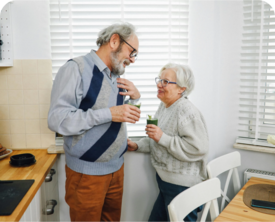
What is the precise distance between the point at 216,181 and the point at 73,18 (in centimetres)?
164

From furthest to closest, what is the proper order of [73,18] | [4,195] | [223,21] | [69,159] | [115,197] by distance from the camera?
[223,21]
[73,18]
[115,197]
[69,159]
[4,195]

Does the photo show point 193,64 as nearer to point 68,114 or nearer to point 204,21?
point 204,21

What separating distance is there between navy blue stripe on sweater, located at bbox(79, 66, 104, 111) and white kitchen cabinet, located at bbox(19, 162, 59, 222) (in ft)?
1.96

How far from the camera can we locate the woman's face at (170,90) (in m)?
1.75

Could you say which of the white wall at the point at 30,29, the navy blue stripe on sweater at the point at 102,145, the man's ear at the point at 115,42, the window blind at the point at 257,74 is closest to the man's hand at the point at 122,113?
the navy blue stripe on sweater at the point at 102,145

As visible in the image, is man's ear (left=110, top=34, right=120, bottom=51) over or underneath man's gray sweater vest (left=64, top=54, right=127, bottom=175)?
over

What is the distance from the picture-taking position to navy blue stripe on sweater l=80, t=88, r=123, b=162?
146 centimetres

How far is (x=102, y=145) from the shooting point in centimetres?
149

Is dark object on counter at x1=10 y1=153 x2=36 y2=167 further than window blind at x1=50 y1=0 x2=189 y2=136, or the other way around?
window blind at x1=50 y1=0 x2=189 y2=136

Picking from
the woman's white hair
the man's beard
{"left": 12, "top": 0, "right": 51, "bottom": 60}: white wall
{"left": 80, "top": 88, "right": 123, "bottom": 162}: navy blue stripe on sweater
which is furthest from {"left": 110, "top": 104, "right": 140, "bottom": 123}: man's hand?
{"left": 12, "top": 0, "right": 51, "bottom": 60}: white wall

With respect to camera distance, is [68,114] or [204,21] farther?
[204,21]

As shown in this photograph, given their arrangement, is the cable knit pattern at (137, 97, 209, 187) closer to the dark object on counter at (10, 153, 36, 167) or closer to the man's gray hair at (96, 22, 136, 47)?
the man's gray hair at (96, 22, 136, 47)

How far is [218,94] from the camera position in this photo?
2.22m

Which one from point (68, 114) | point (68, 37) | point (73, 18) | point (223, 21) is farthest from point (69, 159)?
point (223, 21)
